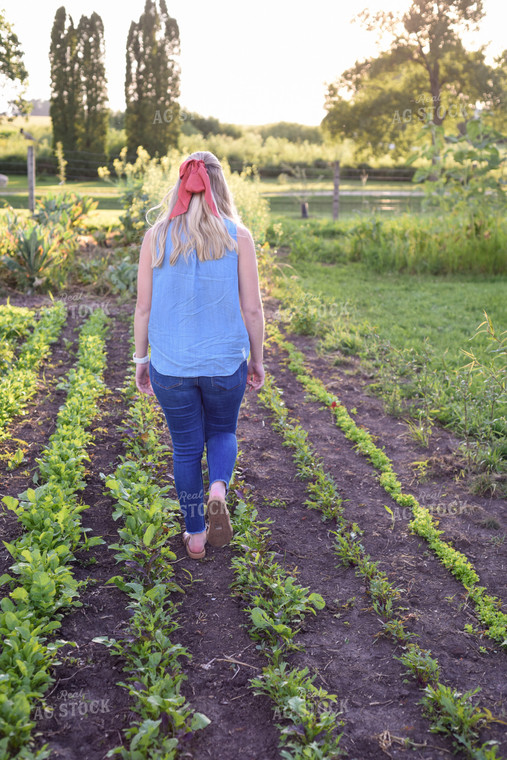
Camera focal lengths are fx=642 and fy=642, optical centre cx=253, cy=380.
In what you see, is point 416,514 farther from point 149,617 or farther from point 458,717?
point 149,617

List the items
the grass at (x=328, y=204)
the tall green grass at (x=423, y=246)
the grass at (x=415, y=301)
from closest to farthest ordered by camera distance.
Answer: the grass at (x=415, y=301)
the tall green grass at (x=423, y=246)
the grass at (x=328, y=204)

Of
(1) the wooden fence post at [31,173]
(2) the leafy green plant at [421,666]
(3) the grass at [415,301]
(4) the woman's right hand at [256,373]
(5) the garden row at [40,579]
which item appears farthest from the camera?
(1) the wooden fence post at [31,173]

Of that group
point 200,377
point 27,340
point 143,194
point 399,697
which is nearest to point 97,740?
point 399,697

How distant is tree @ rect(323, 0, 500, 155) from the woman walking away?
28.6 meters

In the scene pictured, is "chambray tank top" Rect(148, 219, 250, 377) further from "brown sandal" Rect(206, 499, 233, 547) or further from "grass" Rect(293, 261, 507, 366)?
"grass" Rect(293, 261, 507, 366)

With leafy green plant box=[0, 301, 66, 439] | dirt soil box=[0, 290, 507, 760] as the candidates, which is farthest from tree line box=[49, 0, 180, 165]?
dirt soil box=[0, 290, 507, 760]

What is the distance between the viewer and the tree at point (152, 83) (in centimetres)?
2681

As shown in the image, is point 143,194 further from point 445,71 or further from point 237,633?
point 445,71

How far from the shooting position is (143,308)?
9.51ft

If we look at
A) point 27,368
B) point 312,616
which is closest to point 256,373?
point 312,616

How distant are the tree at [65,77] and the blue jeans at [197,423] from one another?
29.4 metres

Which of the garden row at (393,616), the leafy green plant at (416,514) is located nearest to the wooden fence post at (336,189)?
the leafy green plant at (416,514)

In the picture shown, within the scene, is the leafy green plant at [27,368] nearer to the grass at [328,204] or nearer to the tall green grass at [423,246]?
the tall green grass at [423,246]

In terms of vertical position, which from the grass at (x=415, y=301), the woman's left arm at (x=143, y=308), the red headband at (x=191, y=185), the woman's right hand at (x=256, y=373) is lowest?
the grass at (x=415, y=301)
